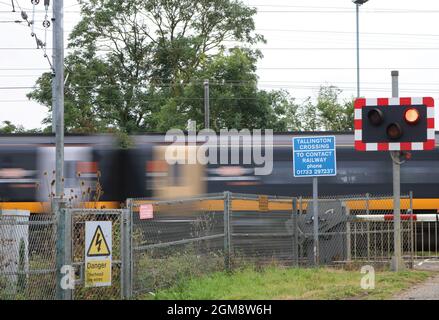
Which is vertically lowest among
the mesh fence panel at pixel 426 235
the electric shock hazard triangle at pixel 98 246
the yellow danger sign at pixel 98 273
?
the mesh fence panel at pixel 426 235

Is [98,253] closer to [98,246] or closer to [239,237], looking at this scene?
[98,246]

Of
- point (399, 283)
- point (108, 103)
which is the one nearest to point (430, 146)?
point (399, 283)

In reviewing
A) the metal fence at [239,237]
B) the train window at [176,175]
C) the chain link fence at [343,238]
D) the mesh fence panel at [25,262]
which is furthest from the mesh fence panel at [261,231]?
the train window at [176,175]

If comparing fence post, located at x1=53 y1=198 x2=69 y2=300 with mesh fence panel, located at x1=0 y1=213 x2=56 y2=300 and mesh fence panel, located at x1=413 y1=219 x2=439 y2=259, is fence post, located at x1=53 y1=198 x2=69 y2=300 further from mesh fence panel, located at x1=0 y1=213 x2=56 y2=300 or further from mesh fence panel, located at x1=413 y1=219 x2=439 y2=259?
mesh fence panel, located at x1=413 y1=219 x2=439 y2=259

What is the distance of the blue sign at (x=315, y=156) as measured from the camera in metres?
16.3

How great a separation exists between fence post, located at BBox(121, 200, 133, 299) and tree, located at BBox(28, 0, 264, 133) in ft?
136

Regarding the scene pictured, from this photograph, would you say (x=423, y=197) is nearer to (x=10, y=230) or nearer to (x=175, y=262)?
(x=175, y=262)

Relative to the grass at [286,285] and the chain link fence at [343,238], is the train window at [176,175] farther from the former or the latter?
the grass at [286,285]

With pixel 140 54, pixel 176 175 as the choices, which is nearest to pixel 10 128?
pixel 140 54

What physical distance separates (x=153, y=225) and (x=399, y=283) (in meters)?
4.14

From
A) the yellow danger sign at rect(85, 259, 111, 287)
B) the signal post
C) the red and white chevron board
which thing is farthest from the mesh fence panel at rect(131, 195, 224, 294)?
the signal post

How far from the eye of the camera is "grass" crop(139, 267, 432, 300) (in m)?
11.7

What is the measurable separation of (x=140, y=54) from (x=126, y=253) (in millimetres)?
44676

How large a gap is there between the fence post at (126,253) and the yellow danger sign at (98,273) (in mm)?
371
